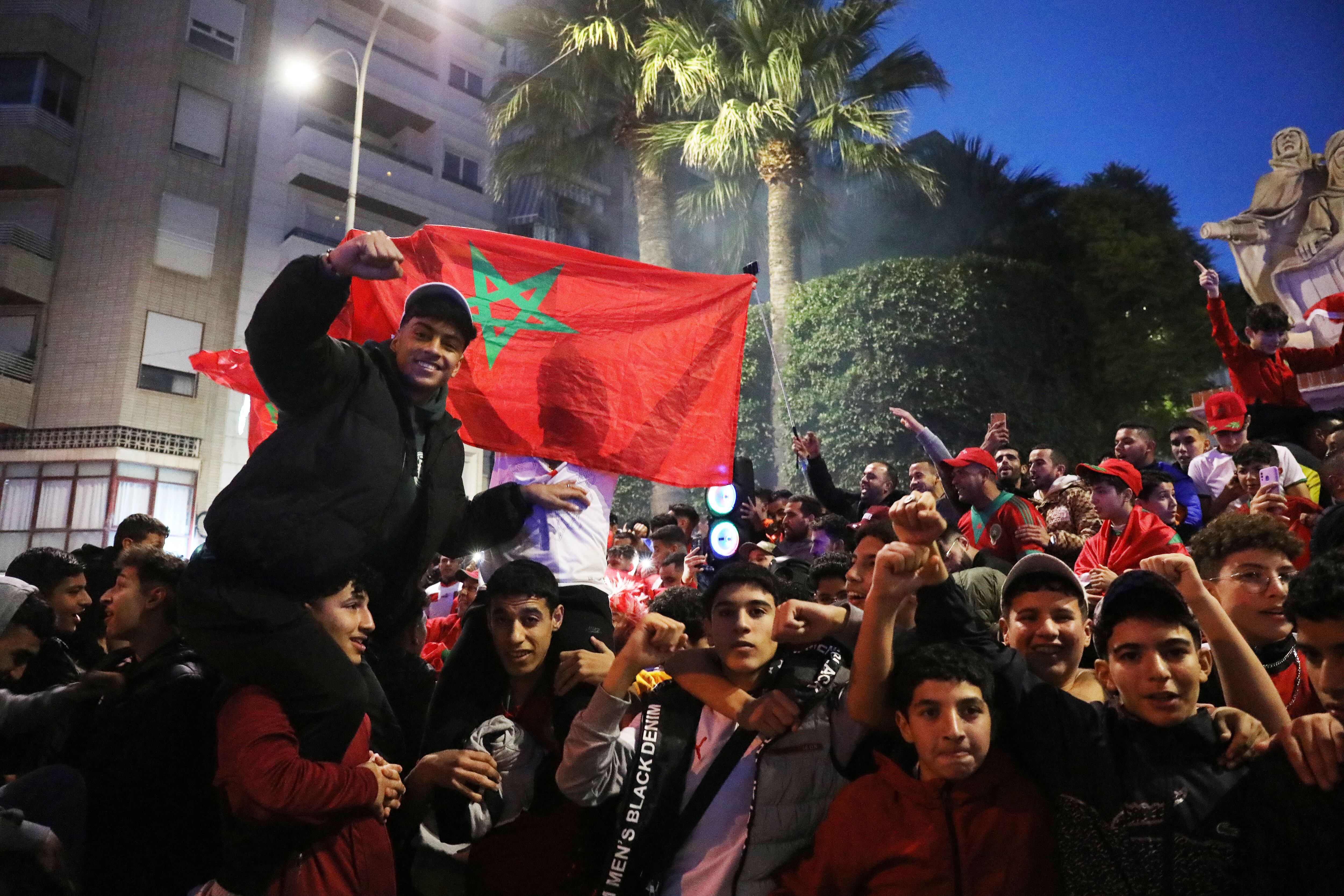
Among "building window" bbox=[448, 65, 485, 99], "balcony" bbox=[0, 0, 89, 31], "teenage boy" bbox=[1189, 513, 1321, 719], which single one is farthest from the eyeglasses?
"building window" bbox=[448, 65, 485, 99]

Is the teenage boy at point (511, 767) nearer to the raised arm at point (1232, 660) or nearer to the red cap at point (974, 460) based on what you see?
the raised arm at point (1232, 660)

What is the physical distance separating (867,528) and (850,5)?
42.9 ft

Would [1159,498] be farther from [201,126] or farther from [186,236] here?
[201,126]

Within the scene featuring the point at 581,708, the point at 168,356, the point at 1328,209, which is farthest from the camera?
the point at 168,356

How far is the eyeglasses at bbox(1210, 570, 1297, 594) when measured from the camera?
2893 millimetres

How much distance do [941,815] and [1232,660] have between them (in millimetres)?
819

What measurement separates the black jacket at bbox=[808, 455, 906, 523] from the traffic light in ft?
2.74

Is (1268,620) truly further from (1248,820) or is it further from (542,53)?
(542,53)

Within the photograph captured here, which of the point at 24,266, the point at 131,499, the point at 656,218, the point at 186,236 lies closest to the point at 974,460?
the point at 656,218

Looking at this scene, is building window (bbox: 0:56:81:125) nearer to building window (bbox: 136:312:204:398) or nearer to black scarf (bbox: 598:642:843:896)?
building window (bbox: 136:312:204:398)

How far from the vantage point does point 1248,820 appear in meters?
2.08

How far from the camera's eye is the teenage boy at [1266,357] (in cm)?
637

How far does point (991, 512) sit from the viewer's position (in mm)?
5504

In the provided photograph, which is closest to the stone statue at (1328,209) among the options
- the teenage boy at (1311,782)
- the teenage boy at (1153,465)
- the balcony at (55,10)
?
the teenage boy at (1153,465)
